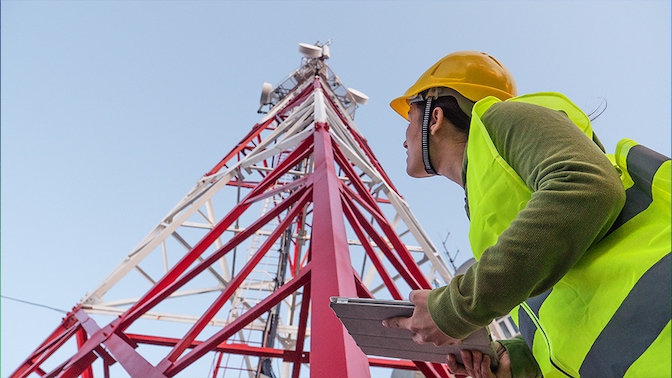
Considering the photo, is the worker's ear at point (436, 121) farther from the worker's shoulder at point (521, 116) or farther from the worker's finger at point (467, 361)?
the worker's finger at point (467, 361)

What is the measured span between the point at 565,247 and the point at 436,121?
923 millimetres

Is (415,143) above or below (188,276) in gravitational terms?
below

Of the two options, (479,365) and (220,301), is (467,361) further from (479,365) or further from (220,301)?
(220,301)

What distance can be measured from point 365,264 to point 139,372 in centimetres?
451

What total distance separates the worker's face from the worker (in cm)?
47

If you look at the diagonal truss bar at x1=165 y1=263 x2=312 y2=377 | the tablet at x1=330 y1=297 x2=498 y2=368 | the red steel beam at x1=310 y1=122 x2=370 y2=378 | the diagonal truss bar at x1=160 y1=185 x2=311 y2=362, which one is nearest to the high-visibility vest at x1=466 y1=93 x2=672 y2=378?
the tablet at x1=330 y1=297 x2=498 y2=368

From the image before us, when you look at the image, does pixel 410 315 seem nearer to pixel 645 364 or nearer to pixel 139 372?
pixel 645 364

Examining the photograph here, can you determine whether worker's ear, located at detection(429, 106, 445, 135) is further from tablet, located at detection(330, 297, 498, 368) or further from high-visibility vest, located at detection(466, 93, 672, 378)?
tablet, located at detection(330, 297, 498, 368)

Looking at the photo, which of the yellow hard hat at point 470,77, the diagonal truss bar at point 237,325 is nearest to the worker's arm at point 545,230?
the yellow hard hat at point 470,77

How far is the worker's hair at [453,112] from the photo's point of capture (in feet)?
6.00

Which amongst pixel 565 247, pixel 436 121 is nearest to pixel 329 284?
pixel 436 121

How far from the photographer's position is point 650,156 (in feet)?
3.42

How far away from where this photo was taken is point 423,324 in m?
1.30

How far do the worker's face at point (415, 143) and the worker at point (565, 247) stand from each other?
0.47m
